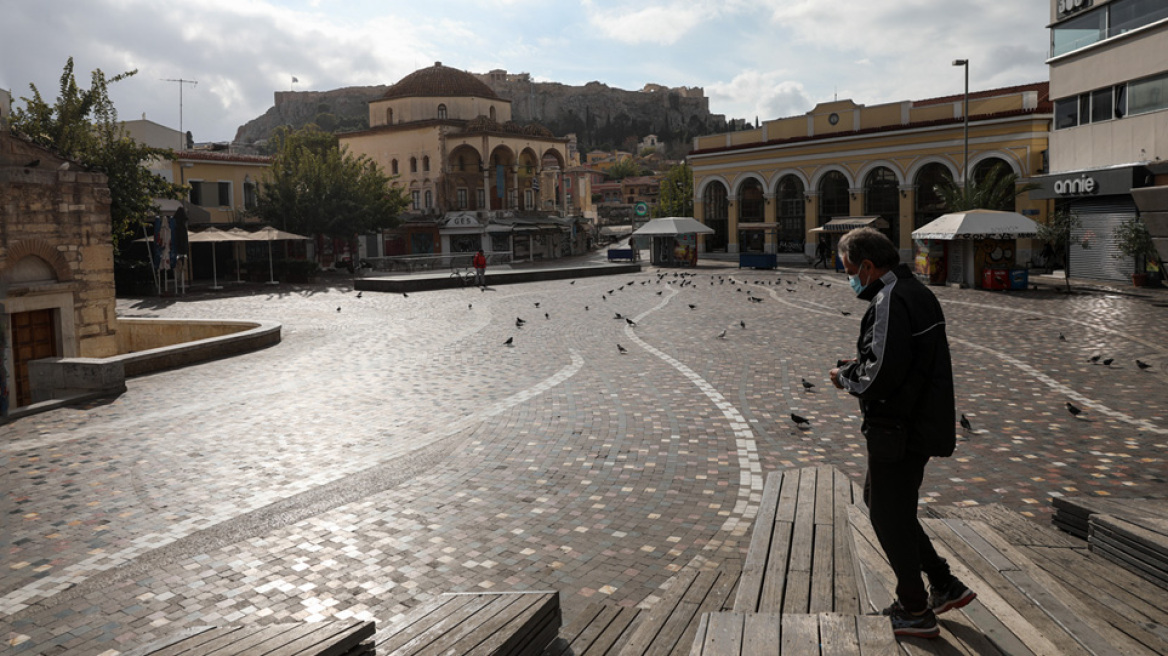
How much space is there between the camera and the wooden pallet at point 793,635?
10.7 feet

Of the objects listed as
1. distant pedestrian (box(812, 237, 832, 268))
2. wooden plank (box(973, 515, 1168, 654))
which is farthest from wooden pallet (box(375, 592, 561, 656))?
distant pedestrian (box(812, 237, 832, 268))

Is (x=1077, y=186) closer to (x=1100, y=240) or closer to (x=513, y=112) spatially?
(x=1100, y=240)

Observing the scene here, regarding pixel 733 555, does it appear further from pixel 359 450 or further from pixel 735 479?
pixel 359 450

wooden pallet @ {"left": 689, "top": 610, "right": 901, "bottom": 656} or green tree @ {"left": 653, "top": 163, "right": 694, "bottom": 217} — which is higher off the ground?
green tree @ {"left": 653, "top": 163, "right": 694, "bottom": 217}

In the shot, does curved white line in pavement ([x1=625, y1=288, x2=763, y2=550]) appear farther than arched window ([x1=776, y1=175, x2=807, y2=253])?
No

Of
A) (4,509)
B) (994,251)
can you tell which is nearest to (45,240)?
(4,509)

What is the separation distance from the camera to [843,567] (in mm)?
4309

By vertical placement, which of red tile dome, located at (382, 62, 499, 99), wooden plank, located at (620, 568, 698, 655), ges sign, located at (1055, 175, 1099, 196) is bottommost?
wooden plank, located at (620, 568, 698, 655)

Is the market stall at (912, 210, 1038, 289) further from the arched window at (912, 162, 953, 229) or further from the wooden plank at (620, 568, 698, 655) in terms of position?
the wooden plank at (620, 568, 698, 655)

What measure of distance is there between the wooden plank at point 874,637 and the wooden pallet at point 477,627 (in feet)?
5.10

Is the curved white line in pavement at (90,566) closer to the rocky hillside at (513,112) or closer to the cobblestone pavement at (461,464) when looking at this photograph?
the cobblestone pavement at (461,464)

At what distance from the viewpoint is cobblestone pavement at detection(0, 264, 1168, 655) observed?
5.43 metres

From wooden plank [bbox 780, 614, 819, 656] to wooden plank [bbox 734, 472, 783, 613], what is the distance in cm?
36

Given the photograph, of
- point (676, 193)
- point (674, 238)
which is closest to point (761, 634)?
point (674, 238)
